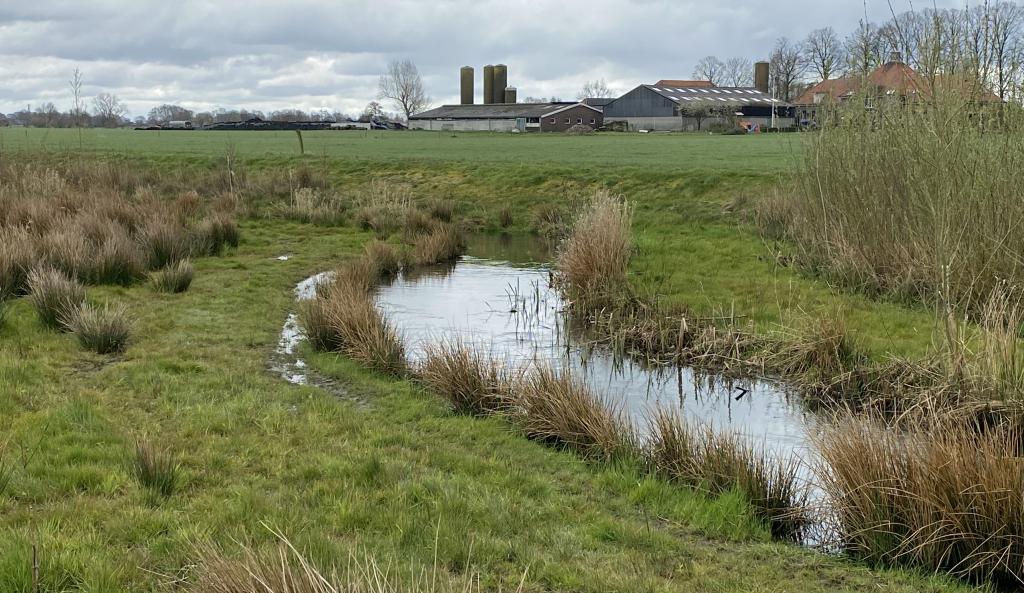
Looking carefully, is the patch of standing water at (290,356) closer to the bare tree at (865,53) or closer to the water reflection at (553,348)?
the water reflection at (553,348)

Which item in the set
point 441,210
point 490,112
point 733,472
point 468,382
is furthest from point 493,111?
point 733,472

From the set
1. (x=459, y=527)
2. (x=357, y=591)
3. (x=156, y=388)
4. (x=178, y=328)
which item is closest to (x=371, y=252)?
(x=178, y=328)

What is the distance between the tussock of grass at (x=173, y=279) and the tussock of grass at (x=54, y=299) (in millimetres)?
2650

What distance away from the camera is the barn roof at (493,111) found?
102m

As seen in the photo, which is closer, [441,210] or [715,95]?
[441,210]

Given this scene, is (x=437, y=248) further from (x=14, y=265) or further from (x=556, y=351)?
(x=14, y=265)

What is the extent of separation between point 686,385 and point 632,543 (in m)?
5.54

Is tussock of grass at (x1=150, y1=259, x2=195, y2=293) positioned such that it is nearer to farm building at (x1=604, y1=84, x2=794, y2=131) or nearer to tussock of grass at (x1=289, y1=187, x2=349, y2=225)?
tussock of grass at (x1=289, y1=187, x2=349, y2=225)

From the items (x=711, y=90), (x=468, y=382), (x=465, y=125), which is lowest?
(x=468, y=382)

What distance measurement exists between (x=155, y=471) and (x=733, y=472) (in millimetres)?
4459

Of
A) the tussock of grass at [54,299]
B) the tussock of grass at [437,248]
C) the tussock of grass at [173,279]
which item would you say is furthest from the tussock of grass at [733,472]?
the tussock of grass at [437,248]

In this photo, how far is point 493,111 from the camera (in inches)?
4318

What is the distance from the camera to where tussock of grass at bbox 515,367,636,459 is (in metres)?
7.84

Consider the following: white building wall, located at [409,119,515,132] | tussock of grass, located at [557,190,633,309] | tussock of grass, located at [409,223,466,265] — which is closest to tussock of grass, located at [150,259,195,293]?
tussock of grass, located at [409,223,466,265]
